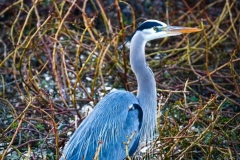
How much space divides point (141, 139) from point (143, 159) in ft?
0.39

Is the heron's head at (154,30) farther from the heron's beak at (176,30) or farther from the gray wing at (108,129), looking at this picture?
the gray wing at (108,129)

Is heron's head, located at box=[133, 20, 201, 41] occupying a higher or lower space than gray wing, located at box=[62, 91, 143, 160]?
higher

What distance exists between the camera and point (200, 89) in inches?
198

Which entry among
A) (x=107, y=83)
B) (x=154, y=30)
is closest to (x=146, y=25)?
(x=154, y=30)

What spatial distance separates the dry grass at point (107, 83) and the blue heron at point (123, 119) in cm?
10

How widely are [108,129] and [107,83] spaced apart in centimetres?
202

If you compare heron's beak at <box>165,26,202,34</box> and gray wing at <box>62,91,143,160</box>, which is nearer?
gray wing at <box>62,91,143,160</box>

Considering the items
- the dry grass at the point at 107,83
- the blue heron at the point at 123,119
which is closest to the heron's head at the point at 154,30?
the blue heron at the point at 123,119

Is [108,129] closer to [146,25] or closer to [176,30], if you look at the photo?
[146,25]

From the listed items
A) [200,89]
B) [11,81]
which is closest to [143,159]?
[200,89]

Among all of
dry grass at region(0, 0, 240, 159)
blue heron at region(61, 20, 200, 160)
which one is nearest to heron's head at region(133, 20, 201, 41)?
blue heron at region(61, 20, 200, 160)

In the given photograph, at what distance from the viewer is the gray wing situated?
129 inches

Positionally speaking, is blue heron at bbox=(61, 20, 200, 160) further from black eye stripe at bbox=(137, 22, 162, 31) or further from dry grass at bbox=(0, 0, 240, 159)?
dry grass at bbox=(0, 0, 240, 159)

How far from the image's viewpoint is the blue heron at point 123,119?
3.29 metres
